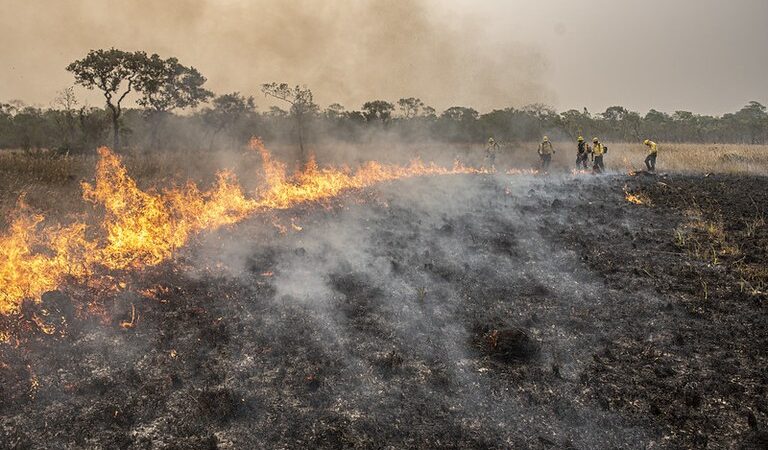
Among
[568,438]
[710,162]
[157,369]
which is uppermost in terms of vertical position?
[710,162]

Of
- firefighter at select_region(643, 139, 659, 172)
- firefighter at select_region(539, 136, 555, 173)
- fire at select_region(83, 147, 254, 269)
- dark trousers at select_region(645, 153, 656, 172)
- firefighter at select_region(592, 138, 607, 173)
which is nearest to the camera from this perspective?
fire at select_region(83, 147, 254, 269)

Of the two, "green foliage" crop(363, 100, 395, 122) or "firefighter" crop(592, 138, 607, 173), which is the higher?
"green foliage" crop(363, 100, 395, 122)

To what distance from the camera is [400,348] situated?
796 cm

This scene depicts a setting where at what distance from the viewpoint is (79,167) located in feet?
68.2

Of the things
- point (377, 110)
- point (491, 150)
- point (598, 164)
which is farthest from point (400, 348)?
point (377, 110)

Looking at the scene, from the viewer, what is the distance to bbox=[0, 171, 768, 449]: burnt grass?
20.0ft

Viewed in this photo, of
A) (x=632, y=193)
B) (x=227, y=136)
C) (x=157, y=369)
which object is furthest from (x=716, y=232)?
(x=227, y=136)

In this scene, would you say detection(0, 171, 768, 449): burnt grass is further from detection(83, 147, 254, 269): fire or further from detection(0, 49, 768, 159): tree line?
detection(0, 49, 768, 159): tree line

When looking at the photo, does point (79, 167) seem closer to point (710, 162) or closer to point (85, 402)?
point (85, 402)

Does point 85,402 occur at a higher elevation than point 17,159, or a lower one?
lower

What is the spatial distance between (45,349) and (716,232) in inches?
667

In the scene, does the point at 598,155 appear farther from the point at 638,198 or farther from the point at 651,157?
the point at 638,198

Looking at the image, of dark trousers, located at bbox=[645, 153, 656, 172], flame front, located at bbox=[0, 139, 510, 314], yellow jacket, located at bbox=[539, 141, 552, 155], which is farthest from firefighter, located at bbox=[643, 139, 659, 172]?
flame front, located at bbox=[0, 139, 510, 314]

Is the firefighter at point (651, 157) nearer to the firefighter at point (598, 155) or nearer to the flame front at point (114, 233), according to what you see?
the firefighter at point (598, 155)
